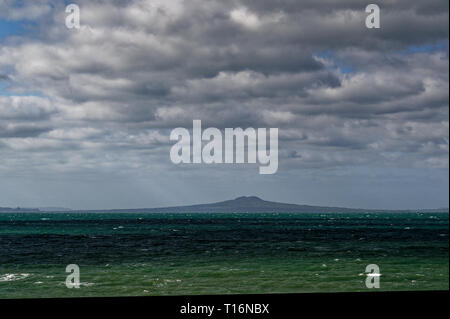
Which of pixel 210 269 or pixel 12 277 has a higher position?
pixel 12 277

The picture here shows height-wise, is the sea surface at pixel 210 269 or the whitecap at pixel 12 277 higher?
the whitecap at pixel 12 277

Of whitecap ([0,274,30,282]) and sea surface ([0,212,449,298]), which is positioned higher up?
whitecap ([0,274,30,282])

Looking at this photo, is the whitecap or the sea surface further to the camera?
the whitecap

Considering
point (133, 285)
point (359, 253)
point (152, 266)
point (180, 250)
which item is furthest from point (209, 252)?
point (133, 285)

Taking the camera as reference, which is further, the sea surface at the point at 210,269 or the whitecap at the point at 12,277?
the whitecap at the point at 12,277

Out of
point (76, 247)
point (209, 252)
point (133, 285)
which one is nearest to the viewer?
point (133, 285)

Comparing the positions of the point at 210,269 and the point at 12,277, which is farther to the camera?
the point at 210,269
